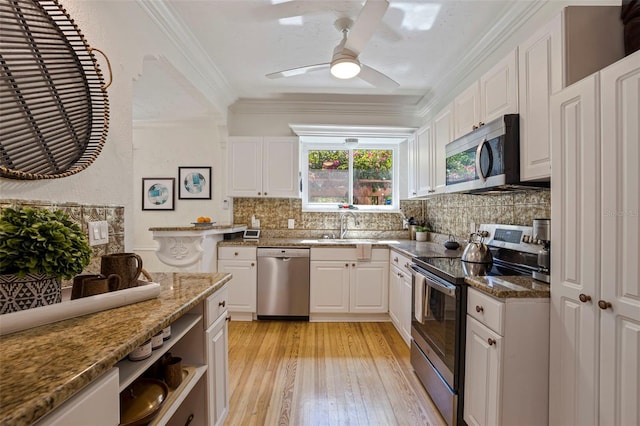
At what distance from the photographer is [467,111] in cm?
231

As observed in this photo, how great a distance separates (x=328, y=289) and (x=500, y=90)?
2.43 meters

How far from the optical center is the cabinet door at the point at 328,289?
128 inches

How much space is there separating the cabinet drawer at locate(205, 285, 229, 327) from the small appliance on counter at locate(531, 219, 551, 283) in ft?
5.58

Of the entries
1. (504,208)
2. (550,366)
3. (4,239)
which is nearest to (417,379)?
(550,366)

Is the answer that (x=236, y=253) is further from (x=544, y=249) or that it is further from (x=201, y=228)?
(x=544, y=249)

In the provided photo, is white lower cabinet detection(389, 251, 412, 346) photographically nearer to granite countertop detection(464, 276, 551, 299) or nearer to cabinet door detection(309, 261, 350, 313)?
cabinet door detection(309, 261, 350, 313)

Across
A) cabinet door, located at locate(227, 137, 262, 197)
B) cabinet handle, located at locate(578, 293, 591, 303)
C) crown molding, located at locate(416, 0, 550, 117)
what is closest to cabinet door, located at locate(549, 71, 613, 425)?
cabinet handle, located at locate(578, 293, 591, 303)

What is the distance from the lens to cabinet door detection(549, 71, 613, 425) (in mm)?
1131

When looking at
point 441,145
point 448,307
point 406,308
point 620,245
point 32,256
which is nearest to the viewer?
point 32,256

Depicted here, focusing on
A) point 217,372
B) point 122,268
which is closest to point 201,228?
point 217,372

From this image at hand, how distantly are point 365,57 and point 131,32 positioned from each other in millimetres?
1886

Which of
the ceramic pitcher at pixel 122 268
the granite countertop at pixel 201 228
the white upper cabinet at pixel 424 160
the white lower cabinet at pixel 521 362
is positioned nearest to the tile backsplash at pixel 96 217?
the ceramic pitcher at pixel 122 268

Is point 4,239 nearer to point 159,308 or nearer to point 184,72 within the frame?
point 159,308

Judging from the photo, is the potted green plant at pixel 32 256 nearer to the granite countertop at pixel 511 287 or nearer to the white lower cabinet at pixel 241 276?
the granite countertop at pixel 511 287
